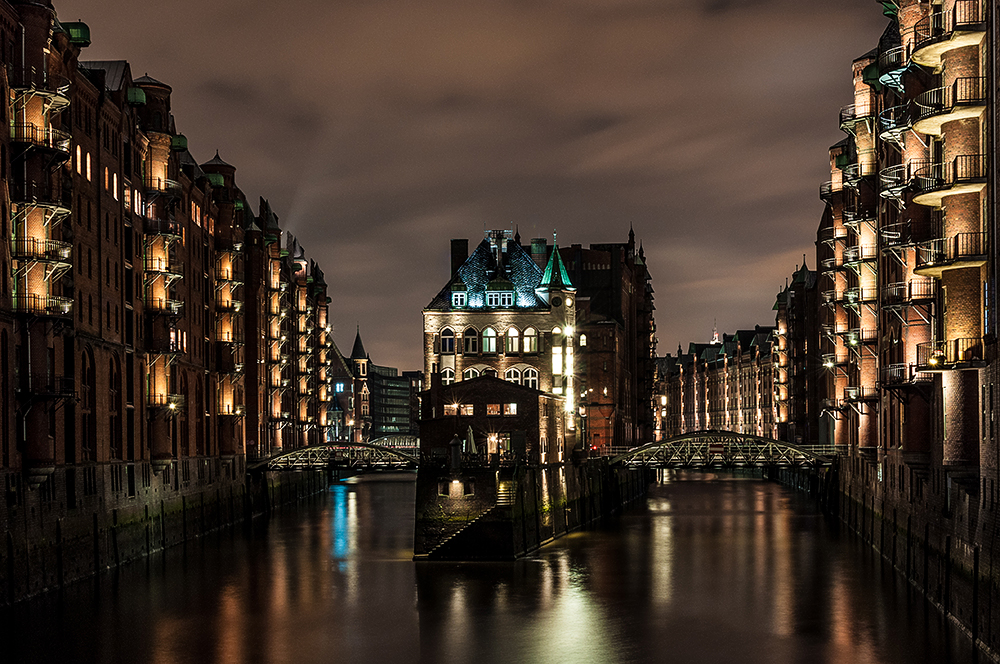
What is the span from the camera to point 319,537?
251 ft

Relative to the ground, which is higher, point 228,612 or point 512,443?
point 512,443

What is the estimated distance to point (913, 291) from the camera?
5019 cm

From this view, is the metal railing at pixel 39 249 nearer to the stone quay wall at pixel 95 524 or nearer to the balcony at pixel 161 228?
the stone quay wall at pixel 95 524

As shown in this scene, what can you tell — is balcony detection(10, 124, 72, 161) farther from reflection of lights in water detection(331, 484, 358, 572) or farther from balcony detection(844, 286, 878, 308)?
balcony detection(844, 286, 878, 308)

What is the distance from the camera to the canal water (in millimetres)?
40969

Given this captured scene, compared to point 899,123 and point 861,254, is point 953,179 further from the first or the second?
point 861,254

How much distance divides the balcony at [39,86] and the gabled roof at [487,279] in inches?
1797

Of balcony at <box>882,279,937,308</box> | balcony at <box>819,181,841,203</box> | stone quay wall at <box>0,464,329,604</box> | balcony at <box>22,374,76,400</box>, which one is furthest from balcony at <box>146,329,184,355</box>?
balcony at <box>819,181,841,203</box>

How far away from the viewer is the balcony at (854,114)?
67.1 meters

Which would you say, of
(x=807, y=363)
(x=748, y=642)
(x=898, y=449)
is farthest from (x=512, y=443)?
(x=807, y=363)

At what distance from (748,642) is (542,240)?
217 ft

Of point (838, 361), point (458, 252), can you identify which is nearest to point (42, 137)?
point (838, 361)

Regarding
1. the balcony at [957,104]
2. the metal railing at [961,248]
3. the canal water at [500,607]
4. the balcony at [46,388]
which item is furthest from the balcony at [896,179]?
the balcony at [46,388]

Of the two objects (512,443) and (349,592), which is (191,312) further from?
(349,592)
